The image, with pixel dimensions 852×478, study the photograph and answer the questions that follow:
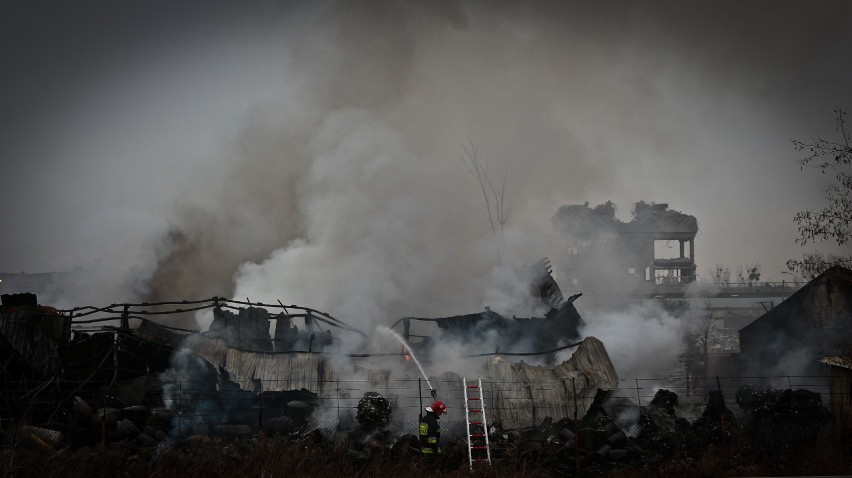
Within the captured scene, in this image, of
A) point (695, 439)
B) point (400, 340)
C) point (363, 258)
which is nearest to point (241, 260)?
point (363, 258)

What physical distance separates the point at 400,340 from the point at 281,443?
1004 cm

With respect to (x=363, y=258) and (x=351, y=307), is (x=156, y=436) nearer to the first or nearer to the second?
(x=351, y=307)

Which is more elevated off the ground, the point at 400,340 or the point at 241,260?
the point at 241,260

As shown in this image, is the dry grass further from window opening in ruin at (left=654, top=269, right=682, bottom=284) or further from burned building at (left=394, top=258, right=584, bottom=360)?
window opening in ruin at (left=654, top=269, right=682, bottom=284)

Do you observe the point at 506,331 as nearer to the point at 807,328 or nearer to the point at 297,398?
the point at 297,398

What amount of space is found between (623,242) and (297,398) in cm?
5693

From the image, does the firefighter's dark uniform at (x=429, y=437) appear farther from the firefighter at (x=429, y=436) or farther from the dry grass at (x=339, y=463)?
the dry grass at (x=339, y=463)

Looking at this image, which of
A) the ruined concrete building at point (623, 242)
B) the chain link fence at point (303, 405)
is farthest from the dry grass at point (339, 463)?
the ruined concrete building at point (623, 242)

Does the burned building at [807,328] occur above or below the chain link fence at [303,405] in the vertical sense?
above

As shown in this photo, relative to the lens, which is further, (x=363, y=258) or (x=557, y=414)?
(x=363, y=258)

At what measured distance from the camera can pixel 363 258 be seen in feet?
128

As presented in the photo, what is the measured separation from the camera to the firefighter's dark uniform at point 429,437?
14477mm

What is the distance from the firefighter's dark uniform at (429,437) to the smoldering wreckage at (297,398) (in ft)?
3.00

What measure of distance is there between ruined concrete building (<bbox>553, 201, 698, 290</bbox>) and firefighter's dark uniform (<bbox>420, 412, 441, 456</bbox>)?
5399 centimetres
